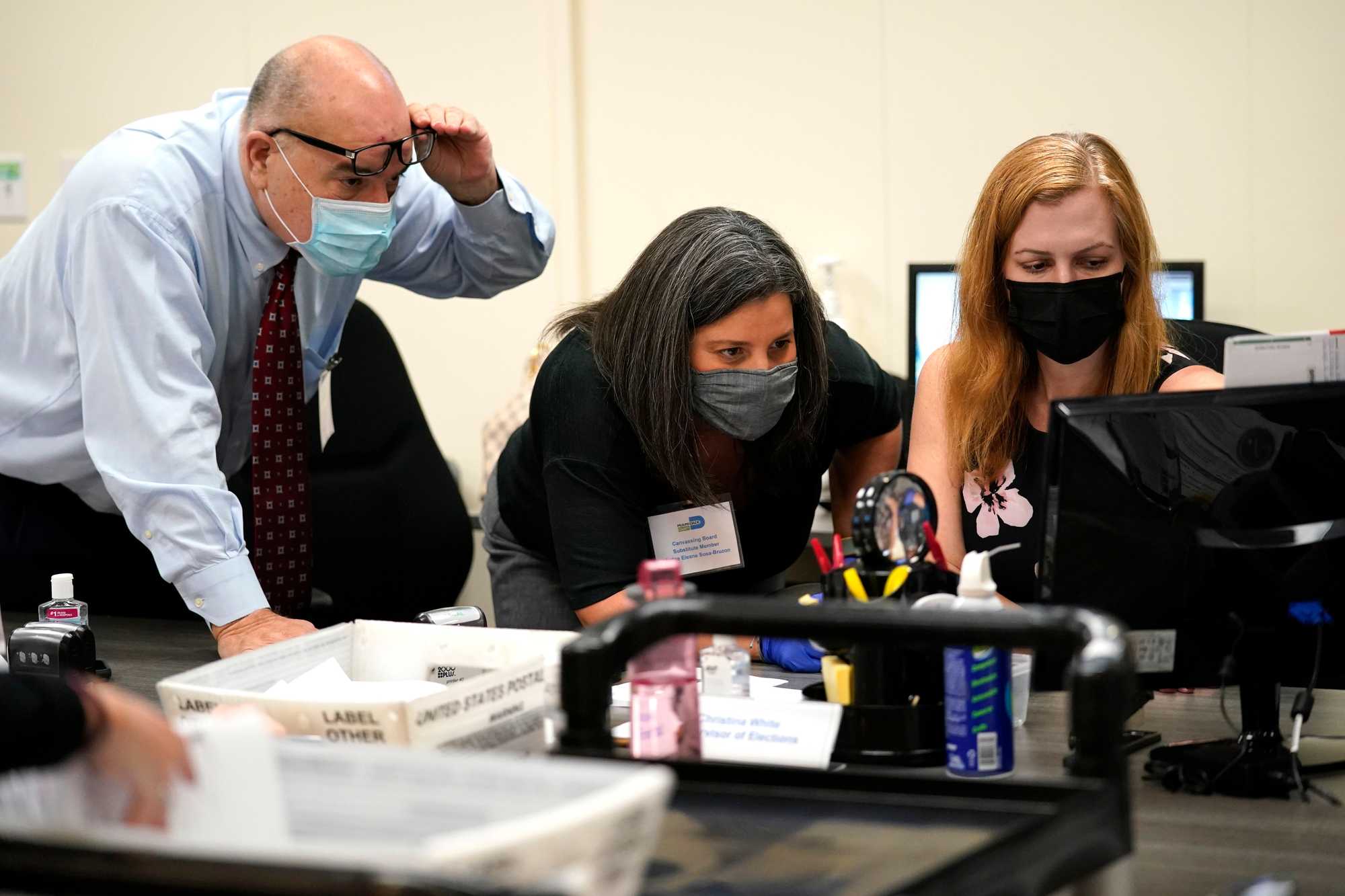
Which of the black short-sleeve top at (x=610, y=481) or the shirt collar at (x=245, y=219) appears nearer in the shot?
the black short-sleeve top at (x=610, y=481)

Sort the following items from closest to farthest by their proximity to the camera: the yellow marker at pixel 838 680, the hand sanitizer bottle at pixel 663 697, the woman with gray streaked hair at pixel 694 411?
the hand sanitizer bottle at pixel 663 697 → the yellow marker at pixel 838 680 → the woman with gray streaked hair at pixel 694 411

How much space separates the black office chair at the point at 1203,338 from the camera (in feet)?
7.18

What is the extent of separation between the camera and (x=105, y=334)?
6.87ft

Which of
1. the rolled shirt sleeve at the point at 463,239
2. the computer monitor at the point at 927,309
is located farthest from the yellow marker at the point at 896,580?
the computer monitor at the point at 927,309

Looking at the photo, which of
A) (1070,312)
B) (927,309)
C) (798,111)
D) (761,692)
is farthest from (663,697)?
(798,111)

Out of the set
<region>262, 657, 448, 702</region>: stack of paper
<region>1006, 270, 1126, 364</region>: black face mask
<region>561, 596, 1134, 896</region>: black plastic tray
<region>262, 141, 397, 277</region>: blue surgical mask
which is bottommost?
<region>262, 657, 448, 702</region>: stack of paper

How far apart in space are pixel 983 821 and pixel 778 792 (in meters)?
0.14

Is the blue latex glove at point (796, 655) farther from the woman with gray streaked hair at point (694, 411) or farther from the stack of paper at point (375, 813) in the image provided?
the stack of paper at point (375, 813)

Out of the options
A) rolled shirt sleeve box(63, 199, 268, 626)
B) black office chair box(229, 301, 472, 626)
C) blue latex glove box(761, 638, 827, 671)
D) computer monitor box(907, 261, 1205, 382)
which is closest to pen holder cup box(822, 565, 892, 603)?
blue latex glove box(761, 638, 827, 671)

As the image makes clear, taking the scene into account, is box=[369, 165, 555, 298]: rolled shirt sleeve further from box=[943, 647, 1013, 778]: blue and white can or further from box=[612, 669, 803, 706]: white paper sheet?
box=[943, 647, 1013, 778]: blue and white can

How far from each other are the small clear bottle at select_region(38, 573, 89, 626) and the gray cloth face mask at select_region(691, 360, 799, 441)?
0.92m

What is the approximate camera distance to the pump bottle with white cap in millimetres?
1296

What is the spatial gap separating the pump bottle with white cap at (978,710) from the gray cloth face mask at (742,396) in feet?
2.51

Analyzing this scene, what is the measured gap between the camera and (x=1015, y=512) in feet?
6.83
